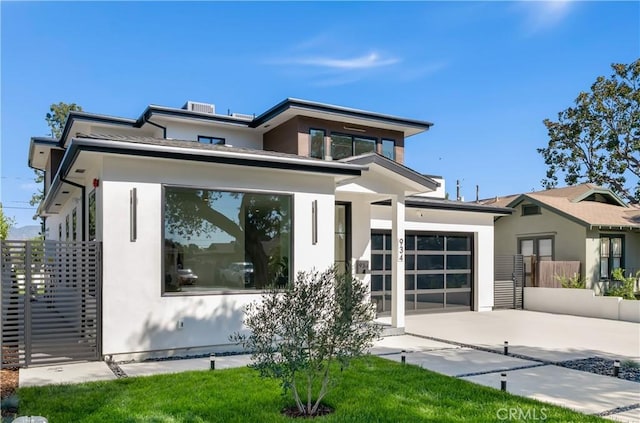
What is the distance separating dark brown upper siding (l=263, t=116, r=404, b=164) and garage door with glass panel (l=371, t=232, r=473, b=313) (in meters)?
2.95

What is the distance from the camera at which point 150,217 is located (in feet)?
27.2

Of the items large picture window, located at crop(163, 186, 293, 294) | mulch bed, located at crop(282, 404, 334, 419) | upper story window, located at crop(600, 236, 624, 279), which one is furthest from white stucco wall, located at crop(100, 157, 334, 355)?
upper story window, located at crop(600, 236, 624, 279)

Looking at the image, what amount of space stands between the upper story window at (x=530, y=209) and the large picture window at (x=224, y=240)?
12.2m

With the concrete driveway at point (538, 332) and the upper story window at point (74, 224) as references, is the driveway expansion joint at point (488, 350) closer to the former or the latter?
the concrete driveway at point (538, 332)

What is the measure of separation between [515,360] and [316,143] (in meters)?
8.29

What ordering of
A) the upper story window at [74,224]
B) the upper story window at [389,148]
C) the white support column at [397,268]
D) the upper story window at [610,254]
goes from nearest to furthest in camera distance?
1. the white support column at [397,268]
2. the upper story window at [74,224]
3. the upper story window at [389,148]
4. the upper story window at [610,254]

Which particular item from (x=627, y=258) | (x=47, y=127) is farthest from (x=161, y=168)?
(x=47, y=127)

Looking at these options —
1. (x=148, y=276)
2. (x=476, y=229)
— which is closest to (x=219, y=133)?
(x=148, y=276)

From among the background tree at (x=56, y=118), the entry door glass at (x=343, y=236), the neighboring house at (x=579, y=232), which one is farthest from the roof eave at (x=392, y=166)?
the background tree at (x=56, y=118)

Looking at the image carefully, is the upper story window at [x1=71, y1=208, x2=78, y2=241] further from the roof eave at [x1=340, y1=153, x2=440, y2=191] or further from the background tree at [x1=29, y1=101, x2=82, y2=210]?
the background tree at [x1=29, y1=101, x2=82, y2=210]

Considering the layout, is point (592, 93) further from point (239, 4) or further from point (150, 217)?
point (150, 217)

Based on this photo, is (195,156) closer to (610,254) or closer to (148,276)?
(148,276)

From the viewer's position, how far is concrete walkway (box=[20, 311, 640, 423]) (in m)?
6.25

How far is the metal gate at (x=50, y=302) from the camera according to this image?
744 cm
